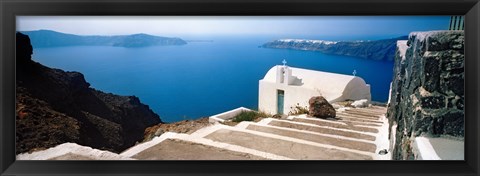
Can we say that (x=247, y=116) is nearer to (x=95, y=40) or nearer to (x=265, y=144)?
(x=265, y=144)

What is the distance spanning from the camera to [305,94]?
4578 millimetres

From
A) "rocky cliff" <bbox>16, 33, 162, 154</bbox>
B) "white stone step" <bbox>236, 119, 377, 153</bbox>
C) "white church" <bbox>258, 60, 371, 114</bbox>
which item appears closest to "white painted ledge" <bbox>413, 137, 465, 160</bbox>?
"white stone step" <bbox>236, 119, 377, 153</bbox>

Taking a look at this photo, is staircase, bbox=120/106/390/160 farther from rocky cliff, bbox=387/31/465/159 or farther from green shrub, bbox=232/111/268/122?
rocky cliff, bbox=387/31/465/159

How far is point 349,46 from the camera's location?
3527 millimetres

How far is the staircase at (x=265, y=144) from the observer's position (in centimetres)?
294

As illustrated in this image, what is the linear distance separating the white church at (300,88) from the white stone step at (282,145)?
562 mm

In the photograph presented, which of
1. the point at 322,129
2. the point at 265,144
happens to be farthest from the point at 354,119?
the point at 265,144

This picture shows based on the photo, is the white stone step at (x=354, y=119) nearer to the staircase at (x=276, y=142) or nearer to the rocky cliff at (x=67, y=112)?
the staircase at (x=276, y=142)

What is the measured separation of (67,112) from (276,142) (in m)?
1.94

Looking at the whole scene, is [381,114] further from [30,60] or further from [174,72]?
[30,60]

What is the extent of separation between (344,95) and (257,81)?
1.78 m

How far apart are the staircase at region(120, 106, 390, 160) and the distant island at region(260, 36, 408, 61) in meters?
0.74
